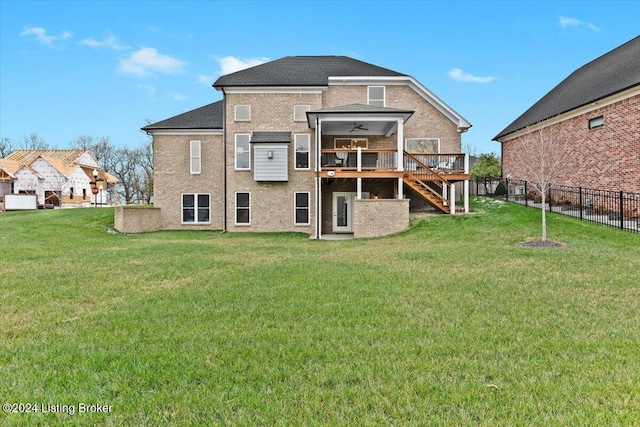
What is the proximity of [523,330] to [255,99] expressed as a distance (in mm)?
18450

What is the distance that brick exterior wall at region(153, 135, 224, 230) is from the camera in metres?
21.4

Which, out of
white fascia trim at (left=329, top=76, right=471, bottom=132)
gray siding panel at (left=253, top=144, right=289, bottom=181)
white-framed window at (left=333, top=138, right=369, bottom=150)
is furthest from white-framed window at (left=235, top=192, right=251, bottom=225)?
white fascia trim at (left=329, top=76, right=471, bottom=132)

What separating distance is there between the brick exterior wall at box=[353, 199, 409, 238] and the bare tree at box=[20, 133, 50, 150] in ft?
238

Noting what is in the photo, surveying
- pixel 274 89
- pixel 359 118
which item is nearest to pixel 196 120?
pixel 274 89

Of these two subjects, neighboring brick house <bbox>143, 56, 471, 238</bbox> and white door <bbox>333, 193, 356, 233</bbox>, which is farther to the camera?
white door <bbox>333, 193, 356, 233</bbox>

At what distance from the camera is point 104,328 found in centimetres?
457

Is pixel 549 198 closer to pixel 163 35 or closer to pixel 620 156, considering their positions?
pixel 620 156

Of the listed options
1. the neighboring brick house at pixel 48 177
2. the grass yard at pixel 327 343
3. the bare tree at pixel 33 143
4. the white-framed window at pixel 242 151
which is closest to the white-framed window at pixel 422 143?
the white-framed window at pixel 242 151

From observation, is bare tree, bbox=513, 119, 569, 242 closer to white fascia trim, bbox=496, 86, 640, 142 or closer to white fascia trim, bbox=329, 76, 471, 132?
white fascia trim, bbox=496, 86, 640, 142

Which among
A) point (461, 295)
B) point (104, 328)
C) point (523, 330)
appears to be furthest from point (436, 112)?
point (104, 328)

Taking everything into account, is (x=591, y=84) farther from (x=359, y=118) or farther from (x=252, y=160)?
(x=252, y=160)

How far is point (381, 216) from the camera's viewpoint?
16234mm

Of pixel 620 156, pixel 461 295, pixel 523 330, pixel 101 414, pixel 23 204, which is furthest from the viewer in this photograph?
pixel 23 204

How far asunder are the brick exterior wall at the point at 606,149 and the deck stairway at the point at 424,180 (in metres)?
6.55
